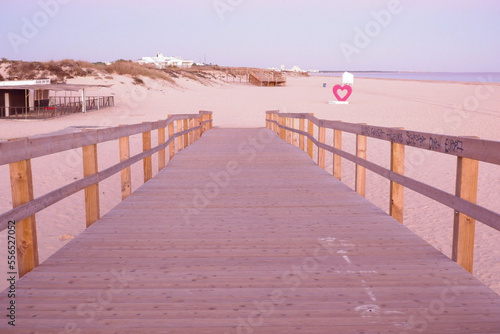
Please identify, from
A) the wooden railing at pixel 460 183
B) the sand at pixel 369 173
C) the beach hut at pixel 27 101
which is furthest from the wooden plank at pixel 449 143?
the beach hut at pixel 27 101

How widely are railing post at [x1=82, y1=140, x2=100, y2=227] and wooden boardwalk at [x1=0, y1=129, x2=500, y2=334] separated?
17cm

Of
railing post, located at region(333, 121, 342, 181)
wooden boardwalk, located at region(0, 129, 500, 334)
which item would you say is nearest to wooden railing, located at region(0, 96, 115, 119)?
railing post, located at region(333, 121, 342, 181)

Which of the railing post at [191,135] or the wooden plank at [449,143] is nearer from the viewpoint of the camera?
the wooden plank at [449,143]

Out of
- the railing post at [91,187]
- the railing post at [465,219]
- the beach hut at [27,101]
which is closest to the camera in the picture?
the railing post at [465,219]

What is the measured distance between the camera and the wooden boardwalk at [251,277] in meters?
3.08

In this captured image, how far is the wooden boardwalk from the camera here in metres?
3.08

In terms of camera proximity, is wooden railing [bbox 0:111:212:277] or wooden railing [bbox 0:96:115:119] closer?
wooden railing [bbox 0:111:212:277]

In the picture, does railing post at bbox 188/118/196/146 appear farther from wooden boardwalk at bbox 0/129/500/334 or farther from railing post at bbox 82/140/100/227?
railing post at bbox 82/140/100/227

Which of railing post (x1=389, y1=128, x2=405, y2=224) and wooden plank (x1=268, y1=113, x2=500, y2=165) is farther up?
wooden plank (x1=268, y1=113, x2=500, y2=165)

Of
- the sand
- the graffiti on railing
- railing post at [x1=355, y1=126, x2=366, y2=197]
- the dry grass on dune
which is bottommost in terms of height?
the sand

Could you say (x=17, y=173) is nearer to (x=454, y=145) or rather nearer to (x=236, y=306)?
(x=236, y=306)

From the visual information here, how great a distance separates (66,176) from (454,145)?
1097cm

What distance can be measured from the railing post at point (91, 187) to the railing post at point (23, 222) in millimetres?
1381

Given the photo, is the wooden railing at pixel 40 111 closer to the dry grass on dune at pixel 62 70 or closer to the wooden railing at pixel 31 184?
the dry grass on dune at pixel 62 70
